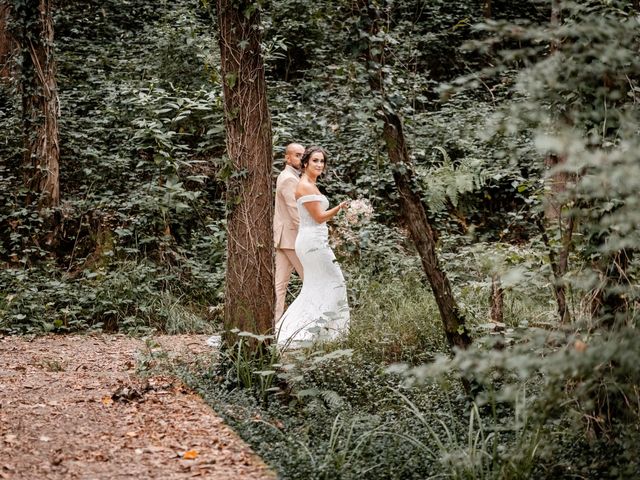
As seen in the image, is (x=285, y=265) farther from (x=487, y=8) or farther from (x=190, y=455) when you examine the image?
(x=487, y=8)

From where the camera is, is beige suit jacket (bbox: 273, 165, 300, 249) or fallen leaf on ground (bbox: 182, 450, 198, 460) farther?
beige suit jacket (bbox: 273, 165, 300, 249)

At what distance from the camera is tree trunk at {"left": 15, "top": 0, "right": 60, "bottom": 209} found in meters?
10.9

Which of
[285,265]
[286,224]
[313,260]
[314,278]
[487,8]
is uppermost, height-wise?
[487,8]

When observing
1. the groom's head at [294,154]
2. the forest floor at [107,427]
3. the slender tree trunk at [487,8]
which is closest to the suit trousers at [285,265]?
the groom's head at [294,154]

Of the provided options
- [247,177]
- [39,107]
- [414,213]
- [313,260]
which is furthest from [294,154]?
[39,107]

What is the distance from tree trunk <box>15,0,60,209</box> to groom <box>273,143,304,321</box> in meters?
4.15

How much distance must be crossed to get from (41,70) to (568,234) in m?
8.95

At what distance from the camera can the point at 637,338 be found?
9.62ft

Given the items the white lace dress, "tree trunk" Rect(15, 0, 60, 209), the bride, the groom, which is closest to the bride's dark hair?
the bride

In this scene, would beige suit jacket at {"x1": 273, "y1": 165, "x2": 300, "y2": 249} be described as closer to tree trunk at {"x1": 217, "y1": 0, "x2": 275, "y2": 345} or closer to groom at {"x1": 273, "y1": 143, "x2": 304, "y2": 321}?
groom at {"x1": 273, "y1": 143, "x2": 304, "y2": 321}

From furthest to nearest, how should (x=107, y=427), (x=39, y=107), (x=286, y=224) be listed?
(x=39, y=107), (x=286, y=224), (x=107, y=427)

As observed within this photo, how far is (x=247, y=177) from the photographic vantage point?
20.8 ft

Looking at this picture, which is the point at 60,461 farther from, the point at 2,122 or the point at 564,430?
the point at 2,122

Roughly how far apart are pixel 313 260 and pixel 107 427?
4.00m
